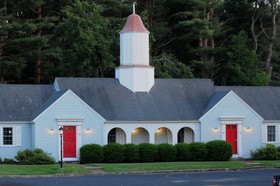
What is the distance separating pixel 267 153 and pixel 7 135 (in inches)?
699

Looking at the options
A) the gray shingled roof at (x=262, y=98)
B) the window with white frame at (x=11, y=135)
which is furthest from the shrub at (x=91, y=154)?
the gray shingled roof at (x=262, y=98)

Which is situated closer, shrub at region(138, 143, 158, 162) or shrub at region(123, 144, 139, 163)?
shrub at region(123, 144, 139, 163)

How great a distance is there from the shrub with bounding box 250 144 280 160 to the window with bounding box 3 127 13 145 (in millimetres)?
16749

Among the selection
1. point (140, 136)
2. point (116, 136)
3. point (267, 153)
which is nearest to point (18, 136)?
point (116, 136)

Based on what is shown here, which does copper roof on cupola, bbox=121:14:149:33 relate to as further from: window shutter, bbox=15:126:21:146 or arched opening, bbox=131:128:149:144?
window shutter, bbox=15:126:21:146

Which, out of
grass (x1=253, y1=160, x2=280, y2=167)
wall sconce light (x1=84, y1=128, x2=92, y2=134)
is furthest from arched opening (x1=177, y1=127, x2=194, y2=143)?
wall sconce light (x1=84, y1=128, x2=92, y2=134)

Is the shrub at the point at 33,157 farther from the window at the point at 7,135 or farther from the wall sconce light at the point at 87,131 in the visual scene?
the wall sconce light at the point at 87,131

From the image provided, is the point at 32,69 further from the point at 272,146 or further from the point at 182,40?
the point at 272,146

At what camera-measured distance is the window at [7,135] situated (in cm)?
4534

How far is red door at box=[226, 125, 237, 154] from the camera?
4975 centimetres

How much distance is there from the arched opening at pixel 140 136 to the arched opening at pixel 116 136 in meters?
0.78

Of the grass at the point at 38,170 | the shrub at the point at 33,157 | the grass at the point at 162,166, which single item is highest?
the shrub at the point at 33,157

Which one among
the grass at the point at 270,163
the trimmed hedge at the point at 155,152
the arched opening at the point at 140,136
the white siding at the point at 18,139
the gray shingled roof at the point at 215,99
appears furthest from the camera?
the gray shingled roof at the point at 215,99

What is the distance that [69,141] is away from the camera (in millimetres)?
45938
